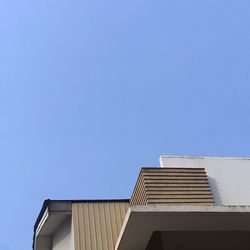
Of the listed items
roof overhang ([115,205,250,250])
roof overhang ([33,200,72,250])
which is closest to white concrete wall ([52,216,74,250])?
roof overhang ([33,200,72,250])

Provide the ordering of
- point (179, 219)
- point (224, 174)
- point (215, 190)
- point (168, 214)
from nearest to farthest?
point (168, 214)
point (179, 219)
point (215, 190)
point (224, 174)

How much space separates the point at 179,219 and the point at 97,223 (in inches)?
156

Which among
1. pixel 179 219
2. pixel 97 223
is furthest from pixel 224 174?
pixel 97 223

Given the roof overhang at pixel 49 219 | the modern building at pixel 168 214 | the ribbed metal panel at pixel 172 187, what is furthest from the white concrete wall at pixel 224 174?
the roof overhang at pixel 49 219

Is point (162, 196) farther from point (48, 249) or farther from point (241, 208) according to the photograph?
point (48, 249)

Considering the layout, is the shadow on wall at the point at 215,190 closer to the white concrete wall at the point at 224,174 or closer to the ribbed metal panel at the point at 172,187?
the white concrete wall at the point at 224,174

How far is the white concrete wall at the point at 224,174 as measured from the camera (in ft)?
50.5

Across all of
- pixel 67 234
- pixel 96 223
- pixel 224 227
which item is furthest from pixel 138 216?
pixel 67 234

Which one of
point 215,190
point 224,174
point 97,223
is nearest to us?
point 215,190

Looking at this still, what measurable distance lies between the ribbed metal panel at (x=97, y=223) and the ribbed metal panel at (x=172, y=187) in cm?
112

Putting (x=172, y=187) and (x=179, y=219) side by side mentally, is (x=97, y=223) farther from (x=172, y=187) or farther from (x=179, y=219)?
(x=179, y=219)

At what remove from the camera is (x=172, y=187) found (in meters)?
14.5

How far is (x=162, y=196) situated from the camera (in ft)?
46.5

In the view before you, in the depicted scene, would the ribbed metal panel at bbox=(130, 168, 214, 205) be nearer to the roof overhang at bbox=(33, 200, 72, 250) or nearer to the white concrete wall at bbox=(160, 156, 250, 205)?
the white concrete wall at bbox=(160, 156, 250, 205)
